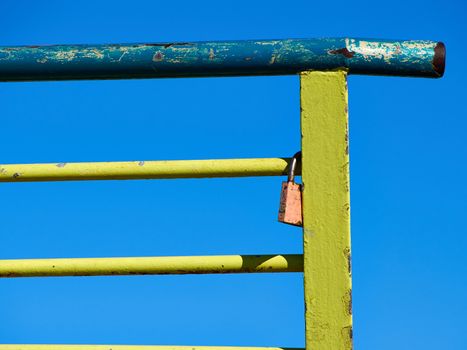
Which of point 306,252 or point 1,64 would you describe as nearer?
point 306,252

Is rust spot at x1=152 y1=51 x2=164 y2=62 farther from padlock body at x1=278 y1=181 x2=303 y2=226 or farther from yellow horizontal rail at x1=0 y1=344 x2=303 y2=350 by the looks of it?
yellow horizontal rail at x1=0 y1=344 x2=303 y2=350

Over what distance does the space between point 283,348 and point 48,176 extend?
554 mm

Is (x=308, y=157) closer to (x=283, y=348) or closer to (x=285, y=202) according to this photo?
(x=285, y=202)

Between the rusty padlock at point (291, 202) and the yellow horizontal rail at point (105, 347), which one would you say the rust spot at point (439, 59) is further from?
the yellow horizontal rail at point (105, 347)

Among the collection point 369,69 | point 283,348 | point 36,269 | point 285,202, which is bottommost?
point 283,348

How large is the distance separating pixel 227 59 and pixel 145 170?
266 millimetres

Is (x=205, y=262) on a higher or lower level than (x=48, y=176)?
lower

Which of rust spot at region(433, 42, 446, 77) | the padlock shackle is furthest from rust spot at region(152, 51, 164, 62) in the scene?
rust spot at region(433, 42, 446, 77)

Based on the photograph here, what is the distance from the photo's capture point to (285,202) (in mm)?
1291

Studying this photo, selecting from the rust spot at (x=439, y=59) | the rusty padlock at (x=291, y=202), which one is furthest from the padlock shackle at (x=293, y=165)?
the rust spot at (x=439, y=59)

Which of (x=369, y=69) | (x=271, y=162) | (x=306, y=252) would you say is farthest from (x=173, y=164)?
(x=369, y=69)

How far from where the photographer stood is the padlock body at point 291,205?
129 centimetres

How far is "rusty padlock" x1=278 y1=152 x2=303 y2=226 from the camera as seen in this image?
129 cm

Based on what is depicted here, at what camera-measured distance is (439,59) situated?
4.21ft
